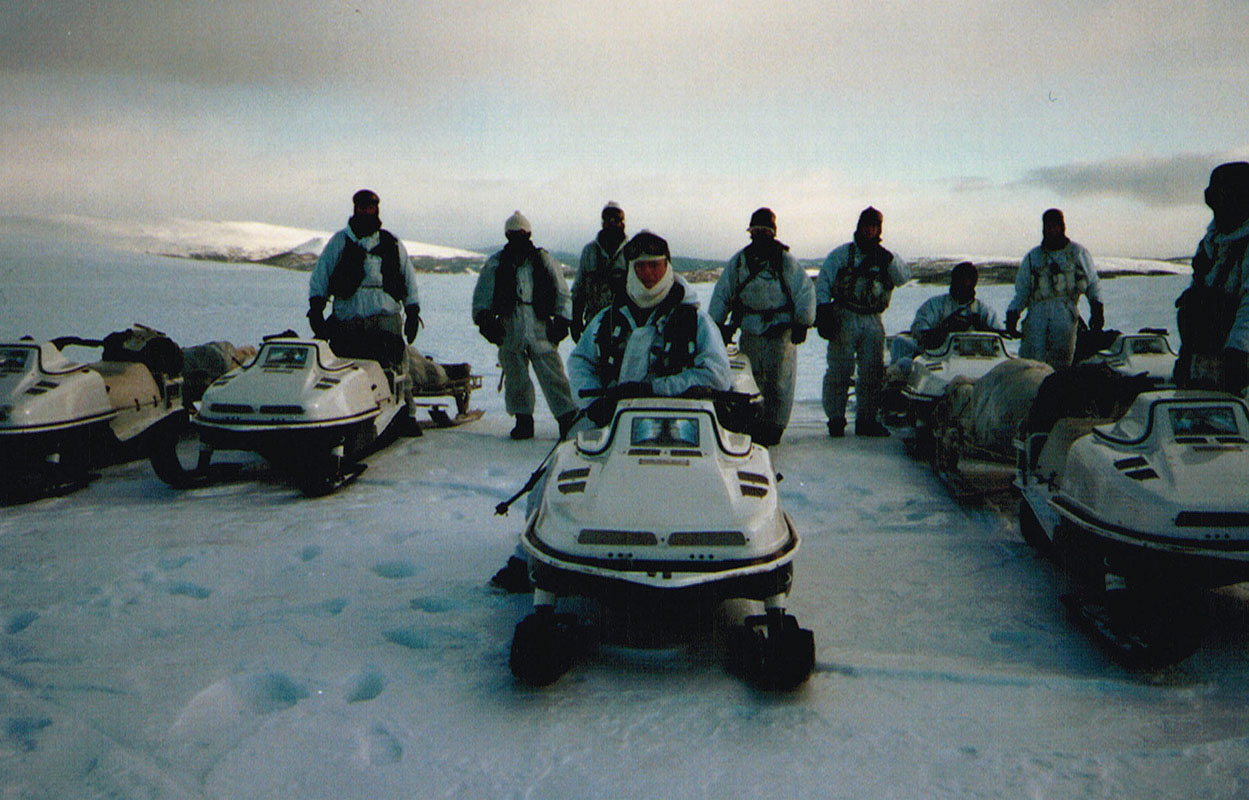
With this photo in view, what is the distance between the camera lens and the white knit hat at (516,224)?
7.23m

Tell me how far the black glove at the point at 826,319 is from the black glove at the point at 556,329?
2.19m

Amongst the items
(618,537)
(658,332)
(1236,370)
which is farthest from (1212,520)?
(658,332)

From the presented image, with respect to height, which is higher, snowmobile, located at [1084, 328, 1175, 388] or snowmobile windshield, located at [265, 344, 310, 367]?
snowmobile windshield, located at [265, 344, 310, 367]

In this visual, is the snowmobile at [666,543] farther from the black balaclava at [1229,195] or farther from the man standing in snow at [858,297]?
the man standing in snow at [858,297]

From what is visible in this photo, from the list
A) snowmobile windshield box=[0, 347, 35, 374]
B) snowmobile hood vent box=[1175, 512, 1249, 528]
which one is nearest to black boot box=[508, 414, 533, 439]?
snowmobile windshield box=[0, 347, 35, 374]

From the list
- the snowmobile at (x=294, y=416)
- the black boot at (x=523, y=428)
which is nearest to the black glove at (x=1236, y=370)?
the snowmobile at (x=294, y=416)

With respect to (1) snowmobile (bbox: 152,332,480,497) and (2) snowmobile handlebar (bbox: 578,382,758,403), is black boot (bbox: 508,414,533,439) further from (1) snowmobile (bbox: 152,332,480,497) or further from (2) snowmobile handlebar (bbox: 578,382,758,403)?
(2) snowmobile handlebar (bbox: 578,382,758,403)

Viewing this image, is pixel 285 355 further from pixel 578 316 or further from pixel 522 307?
pixel 578 316

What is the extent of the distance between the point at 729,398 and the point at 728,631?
948 mm

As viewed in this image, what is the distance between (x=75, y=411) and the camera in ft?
18.2

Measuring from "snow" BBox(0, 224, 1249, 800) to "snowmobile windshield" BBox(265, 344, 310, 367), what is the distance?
1.11 m

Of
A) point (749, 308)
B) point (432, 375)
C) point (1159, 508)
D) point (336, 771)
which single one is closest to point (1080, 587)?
point (1159, 508)

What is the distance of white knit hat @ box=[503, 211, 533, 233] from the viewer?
285 inches

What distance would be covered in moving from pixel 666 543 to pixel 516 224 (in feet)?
16.5
